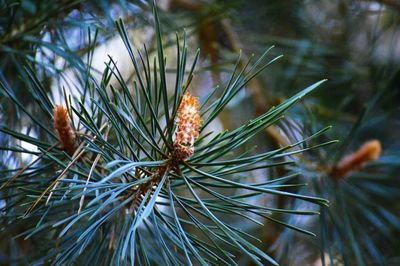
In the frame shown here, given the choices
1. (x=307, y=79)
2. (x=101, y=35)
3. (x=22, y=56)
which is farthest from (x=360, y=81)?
(x=22, y=56)

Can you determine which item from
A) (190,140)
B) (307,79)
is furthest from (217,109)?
(307,79)

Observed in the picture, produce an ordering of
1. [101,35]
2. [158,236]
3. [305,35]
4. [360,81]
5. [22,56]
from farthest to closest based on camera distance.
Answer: [305,35]
[360,81]
[101,35]
[22,56]
[158,236]

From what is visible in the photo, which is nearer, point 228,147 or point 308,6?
point 228,147

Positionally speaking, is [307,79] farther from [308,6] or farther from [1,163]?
[1,163]

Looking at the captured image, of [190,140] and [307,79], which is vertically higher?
[307,79]

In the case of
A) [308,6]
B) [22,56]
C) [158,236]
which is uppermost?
[308,6]

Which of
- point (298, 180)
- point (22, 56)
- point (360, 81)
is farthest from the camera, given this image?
point (360, 81)
